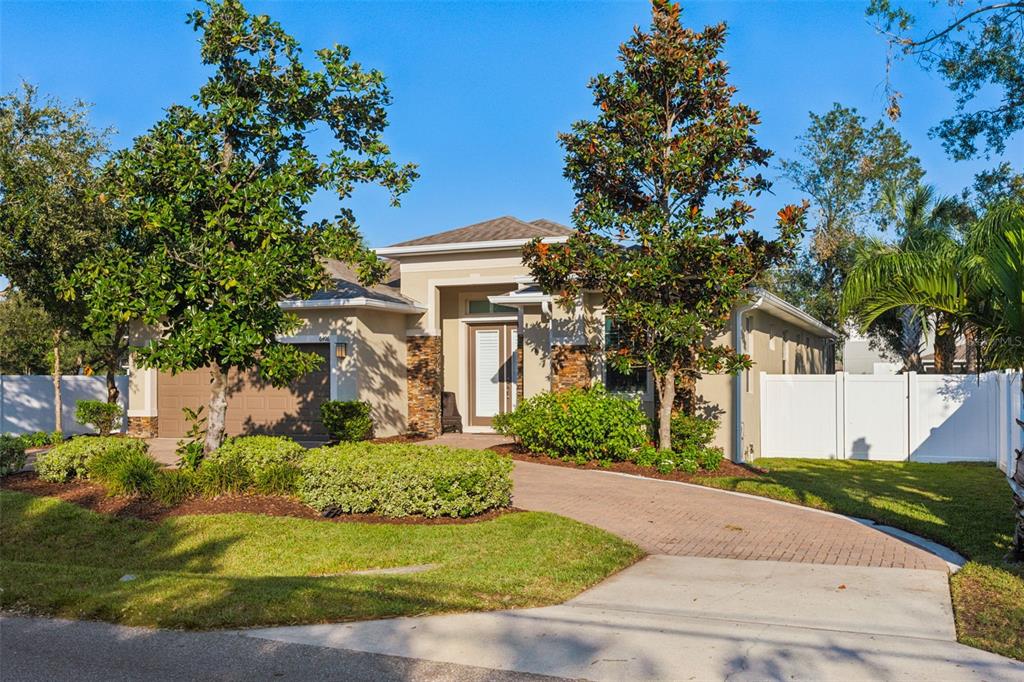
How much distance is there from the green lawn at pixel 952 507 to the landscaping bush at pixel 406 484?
14.3 feet

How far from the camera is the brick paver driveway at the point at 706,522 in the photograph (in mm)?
8773

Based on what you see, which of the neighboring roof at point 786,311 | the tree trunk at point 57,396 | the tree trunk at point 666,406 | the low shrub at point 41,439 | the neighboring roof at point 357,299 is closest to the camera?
the tree trunk at point 666,406

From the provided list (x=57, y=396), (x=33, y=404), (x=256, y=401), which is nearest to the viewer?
(x=256, y=401)

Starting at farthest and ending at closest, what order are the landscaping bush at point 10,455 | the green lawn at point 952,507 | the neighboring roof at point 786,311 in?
the neighboring roof at point 786,311, the landscaping bush at point 10,455, the green lawn at point 952,507

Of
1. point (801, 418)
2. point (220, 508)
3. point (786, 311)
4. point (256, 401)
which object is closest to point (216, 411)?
point (220, 508)

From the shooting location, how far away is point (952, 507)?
11617 millimetres

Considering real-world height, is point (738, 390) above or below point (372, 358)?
below

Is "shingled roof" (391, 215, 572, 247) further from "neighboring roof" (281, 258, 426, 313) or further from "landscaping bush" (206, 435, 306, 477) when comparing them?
"landscaping bush" (206, 435, 306, 477)

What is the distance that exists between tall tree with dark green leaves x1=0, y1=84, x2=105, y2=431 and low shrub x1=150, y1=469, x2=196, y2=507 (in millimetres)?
7815

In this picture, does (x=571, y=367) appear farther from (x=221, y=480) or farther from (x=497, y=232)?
(x=221, y=480)

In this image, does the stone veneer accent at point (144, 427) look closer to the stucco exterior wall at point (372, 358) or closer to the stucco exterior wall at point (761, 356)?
the stucco exterior wall at point (372, 358)

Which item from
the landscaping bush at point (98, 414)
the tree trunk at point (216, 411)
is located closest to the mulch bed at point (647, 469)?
the tree trunk at point (216, 411)

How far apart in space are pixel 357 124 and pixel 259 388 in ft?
26.8

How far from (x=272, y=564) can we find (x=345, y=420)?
853 cm
